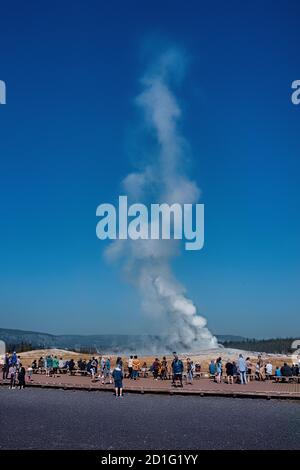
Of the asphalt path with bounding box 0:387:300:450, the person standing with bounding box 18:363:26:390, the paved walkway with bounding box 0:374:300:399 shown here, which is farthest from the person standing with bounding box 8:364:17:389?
the asphalt path with bounding box 0:387:300:450

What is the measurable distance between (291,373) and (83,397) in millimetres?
13005

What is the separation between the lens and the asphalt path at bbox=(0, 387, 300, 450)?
14281 millimetres

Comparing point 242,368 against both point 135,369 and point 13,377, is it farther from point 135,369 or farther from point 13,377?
point 13,377

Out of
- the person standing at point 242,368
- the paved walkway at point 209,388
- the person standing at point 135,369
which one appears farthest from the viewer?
the person standing at point 135,369

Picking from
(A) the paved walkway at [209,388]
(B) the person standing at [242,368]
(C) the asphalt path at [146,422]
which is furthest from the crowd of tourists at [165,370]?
(C) the asphalt path at [146,422]

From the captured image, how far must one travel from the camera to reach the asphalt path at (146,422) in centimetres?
1428

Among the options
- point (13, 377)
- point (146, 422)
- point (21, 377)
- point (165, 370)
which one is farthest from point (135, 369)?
point (146, 422)

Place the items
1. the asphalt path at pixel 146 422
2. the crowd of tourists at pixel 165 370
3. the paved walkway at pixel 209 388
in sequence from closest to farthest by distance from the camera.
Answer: the asphalt path at pixel 146 422, the paved walkway at pixel 209 388, the crowd of tourists at pixel 165 370

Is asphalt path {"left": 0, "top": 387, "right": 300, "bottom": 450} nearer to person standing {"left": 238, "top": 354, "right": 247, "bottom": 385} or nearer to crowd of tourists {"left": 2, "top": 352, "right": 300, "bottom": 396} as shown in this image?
crowd of tourists {"left": 2, "top": 352, "right": 300, "bottom": 396}

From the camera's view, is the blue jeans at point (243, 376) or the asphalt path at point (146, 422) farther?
the blue jeans at point (243, 376)

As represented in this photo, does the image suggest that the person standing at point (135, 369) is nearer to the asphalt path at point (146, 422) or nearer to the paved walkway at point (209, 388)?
the paved walkway at point (209, 388)

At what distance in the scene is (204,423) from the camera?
690 inches
